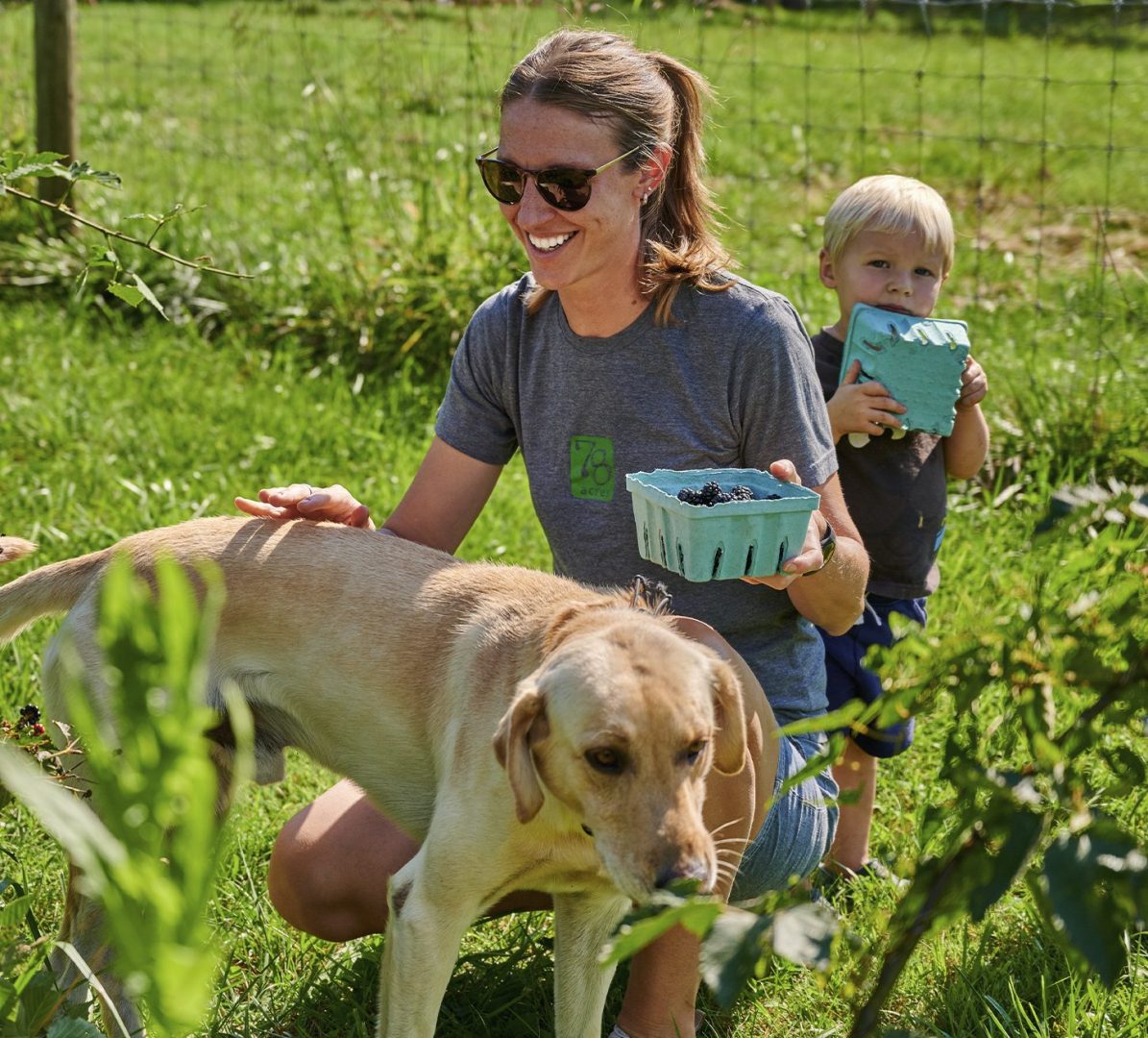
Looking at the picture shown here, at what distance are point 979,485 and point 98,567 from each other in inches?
135

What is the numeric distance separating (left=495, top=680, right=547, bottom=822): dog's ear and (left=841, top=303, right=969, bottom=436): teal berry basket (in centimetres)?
165

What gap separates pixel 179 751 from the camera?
2.53 feet

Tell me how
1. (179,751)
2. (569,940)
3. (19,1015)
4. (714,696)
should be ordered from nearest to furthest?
1. (179,751)
2. (19,1015)
3. (714,696)
4. (569,940)

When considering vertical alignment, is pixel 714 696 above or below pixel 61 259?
A: above

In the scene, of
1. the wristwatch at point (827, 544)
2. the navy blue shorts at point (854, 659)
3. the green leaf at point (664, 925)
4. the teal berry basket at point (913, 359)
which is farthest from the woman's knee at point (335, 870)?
the green leaf at point (664, 925)

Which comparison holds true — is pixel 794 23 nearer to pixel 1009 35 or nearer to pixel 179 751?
pixel 1009 35

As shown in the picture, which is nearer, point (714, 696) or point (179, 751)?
point (179, 751)

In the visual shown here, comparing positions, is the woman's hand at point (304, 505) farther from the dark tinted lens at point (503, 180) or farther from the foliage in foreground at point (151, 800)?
the foliage in foreground at point (151, 800)

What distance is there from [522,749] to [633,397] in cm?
106

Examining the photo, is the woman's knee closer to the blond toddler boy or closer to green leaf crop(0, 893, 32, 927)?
the blond toddler boy

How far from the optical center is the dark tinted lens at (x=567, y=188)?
2871mm

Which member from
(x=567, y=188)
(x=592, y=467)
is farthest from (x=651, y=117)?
(x=592, y=467)

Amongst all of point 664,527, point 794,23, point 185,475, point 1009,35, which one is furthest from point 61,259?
point 1009,35

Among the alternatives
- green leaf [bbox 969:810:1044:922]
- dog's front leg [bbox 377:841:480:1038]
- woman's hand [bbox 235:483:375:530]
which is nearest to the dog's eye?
dog's front leg [bbox 377:841:480:1038]
